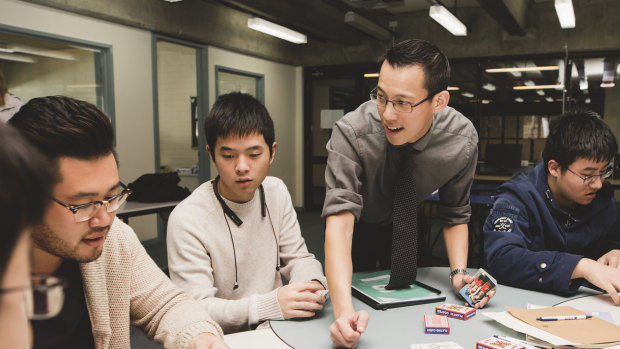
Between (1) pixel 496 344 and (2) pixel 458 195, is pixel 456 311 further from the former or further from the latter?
(2) pixel 458 195

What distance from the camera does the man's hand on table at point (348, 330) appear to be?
102 cm

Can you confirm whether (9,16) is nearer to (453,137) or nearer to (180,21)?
(180,21)

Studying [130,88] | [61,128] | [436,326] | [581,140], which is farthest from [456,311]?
[130,88]

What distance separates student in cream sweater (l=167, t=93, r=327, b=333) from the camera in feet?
4.50

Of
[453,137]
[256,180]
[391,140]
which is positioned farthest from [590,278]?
[256,180]

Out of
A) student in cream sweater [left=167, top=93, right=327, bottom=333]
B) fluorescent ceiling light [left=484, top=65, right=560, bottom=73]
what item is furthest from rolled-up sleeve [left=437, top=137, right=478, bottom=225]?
fluorescent ceiling light [left=484, top=65, right=560, bottom=73]

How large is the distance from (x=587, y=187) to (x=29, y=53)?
4.71 meters

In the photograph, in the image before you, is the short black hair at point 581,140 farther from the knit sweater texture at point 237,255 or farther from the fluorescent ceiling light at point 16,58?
the fluorescent ceiling light at point 16,58

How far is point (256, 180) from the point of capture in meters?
1.53

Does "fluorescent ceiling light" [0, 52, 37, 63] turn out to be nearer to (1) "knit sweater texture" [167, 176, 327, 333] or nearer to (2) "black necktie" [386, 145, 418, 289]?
(1) "knit sweater texture" [167, 176, 327, 333]

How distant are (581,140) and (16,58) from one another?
15.1 ft

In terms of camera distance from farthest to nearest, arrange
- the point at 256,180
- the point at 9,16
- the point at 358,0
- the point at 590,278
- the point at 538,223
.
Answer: the point at 358,0 < the point at 9,16 < the point at 538,223 < the point at 256,180 < the point at 590,278

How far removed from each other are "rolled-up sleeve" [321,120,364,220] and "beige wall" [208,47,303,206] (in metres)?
5.40

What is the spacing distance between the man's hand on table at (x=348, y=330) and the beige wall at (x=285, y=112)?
5.93 m
